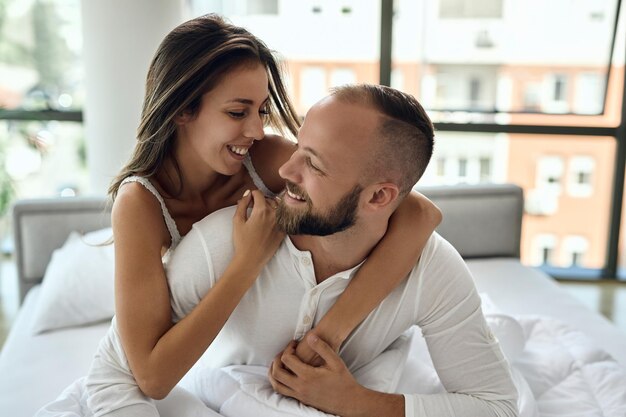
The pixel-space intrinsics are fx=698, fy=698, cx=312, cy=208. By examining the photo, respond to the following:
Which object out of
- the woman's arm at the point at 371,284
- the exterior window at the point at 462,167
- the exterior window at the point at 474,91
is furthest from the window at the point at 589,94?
the woman's arm at the point at 371,284

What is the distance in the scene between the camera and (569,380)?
73.0 inches

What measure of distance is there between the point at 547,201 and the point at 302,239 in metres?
2.80

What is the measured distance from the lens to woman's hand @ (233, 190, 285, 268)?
1.39m

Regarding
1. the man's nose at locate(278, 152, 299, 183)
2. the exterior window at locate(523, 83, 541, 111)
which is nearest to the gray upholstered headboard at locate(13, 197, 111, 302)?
the man's nose at locate(278, 152, 299, 183)

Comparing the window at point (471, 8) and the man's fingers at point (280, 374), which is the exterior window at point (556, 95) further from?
the man's fingers at point (280, 374)

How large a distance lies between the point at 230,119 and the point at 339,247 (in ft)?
1.23

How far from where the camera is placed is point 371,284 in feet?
4.71

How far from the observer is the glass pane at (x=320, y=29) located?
12.0 ft

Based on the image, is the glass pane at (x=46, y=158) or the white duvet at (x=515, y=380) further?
the glass pane at (x=46, y=158)

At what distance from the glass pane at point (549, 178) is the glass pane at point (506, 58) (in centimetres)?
17

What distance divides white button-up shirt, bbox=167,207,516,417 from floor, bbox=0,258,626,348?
71.3 inches

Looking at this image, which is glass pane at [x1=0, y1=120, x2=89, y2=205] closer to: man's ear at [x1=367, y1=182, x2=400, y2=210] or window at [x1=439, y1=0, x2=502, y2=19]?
window at [x1=439, y1=0, x2=502, y2=19]

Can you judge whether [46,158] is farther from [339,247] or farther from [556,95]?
[339,247]

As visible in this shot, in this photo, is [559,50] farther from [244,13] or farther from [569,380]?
[569,380]
